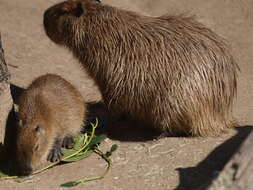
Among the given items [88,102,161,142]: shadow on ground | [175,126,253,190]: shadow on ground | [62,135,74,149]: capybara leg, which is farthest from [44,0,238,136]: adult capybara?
[62,135,74,149]: capybara leg

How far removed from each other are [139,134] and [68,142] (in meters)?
0.79

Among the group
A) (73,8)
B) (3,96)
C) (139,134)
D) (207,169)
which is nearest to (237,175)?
(207,169)

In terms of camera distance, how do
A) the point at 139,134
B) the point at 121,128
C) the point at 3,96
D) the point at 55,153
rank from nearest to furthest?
the point at 3,96 → the point at 55,153 → the point at 139,134 → the point at 121,128

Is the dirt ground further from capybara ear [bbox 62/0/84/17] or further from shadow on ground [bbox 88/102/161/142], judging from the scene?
capybara ear [bbox 62/0/84/17]

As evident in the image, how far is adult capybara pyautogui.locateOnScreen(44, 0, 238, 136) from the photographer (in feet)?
15.6

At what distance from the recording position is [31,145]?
429cm

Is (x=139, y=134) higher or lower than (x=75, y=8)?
lower

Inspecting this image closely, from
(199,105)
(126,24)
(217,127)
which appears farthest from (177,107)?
(126,24)

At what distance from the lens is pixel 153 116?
4867 mm

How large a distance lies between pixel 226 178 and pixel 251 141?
31 cm

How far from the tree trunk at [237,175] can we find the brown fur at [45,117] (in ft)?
6.51

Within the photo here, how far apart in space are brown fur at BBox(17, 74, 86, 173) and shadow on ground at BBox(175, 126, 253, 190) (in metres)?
1.32

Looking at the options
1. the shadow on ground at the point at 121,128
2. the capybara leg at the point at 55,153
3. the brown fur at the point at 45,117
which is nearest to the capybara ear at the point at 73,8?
the brown fur at the point at 45,117

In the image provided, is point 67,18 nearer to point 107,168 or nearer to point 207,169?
point 107,168
